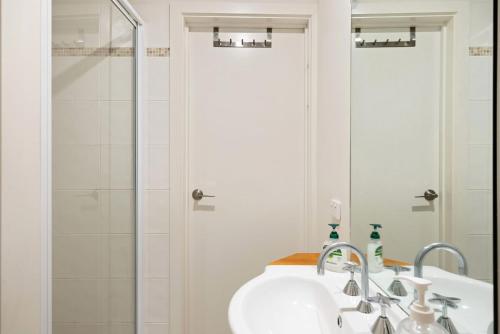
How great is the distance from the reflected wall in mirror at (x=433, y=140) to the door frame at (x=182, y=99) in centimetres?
67

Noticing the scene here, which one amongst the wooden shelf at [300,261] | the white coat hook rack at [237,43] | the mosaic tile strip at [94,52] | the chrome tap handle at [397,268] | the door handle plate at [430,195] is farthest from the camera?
the white coat hook rack at [237,43]

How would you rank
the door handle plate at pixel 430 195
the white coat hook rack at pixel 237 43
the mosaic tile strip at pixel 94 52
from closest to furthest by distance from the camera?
the door handle plate at pixel 430 195 < the mosaic tile strip at pixel 94 52 < the white coat hook rack at pixel 237 43

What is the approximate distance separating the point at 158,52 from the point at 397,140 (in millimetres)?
1388

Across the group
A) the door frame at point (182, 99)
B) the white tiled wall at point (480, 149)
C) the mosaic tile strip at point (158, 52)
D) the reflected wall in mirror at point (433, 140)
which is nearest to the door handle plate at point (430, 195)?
the reflected wall in mirror at point (433, 140)

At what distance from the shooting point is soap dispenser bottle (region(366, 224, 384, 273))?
913 millimetres

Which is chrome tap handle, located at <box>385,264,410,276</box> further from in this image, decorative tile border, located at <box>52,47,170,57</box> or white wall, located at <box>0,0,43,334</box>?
decorative tile border, located at <box>52,47,170,57</box>

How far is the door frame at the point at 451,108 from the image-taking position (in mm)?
550

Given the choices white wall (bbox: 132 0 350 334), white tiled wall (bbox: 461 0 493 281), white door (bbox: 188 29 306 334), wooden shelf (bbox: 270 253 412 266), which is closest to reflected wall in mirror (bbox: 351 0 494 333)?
white tiled wall (bbox: 461 0 493 281)

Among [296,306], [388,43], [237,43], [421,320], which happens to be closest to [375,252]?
[296,306]

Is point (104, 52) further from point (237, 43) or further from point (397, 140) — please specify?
point (397, 140)

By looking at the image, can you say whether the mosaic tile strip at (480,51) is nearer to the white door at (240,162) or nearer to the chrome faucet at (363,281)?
the chrome faucet at (363,281)

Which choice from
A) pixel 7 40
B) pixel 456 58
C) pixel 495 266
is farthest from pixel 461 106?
pixel 7 40

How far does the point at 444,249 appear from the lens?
61cm

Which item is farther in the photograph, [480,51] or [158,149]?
[158,149]
